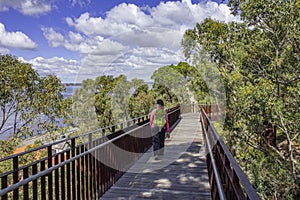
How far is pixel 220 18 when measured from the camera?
2058 centimetres

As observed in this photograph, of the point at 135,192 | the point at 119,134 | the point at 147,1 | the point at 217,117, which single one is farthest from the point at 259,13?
the point at 147,1

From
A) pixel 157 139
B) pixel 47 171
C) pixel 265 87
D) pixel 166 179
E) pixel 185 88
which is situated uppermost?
pixel 185 88

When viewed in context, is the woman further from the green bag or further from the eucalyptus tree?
the eucalyptus tree

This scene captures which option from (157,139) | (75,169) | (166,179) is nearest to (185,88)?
(157,139)

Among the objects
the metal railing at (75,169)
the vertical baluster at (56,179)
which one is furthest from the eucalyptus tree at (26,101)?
the vertical baluster at (56,179)

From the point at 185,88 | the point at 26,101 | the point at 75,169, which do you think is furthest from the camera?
the point at 185,88

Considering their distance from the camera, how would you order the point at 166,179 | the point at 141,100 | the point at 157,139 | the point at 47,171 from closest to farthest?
the point at 47,171 → the point at 166,179 → the point at 157,139 → the point at 141,100

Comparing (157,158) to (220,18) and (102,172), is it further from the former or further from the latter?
(220,18)

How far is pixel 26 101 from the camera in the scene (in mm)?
13062

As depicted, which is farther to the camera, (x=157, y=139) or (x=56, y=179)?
(x=157, y=139)

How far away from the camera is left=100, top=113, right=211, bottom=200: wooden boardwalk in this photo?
15.1ft

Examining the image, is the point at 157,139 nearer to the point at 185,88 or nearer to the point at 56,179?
the point at 56,179

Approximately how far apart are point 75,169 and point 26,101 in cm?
1047

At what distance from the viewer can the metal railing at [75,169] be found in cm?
272
